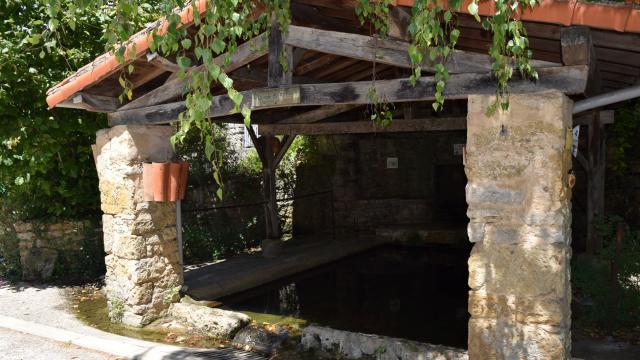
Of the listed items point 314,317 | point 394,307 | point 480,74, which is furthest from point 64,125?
point 480,74

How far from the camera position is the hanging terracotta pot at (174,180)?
5.08 m

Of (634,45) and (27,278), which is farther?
(27,278)

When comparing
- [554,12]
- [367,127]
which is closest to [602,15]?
[554,12]

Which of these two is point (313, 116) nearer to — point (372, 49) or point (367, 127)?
point (367, 127)

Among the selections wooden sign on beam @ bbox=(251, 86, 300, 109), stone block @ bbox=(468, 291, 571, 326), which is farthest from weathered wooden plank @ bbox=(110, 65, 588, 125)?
stone block @ bbox=(468, 291, 571, 326)

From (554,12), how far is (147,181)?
381cm

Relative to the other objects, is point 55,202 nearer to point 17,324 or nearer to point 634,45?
point 17,324

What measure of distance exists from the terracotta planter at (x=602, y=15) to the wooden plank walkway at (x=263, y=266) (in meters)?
4.47

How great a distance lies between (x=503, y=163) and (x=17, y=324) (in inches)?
182

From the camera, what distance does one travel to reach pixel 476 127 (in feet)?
11.3

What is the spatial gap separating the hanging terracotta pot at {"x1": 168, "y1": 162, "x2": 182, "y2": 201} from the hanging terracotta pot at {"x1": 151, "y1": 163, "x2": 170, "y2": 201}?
0.04 m

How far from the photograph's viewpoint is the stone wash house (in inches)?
126

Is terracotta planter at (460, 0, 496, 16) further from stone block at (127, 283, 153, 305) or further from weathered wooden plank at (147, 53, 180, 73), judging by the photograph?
stone block at (127, 283, 153, 305)

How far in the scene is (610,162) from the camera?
878 cm
